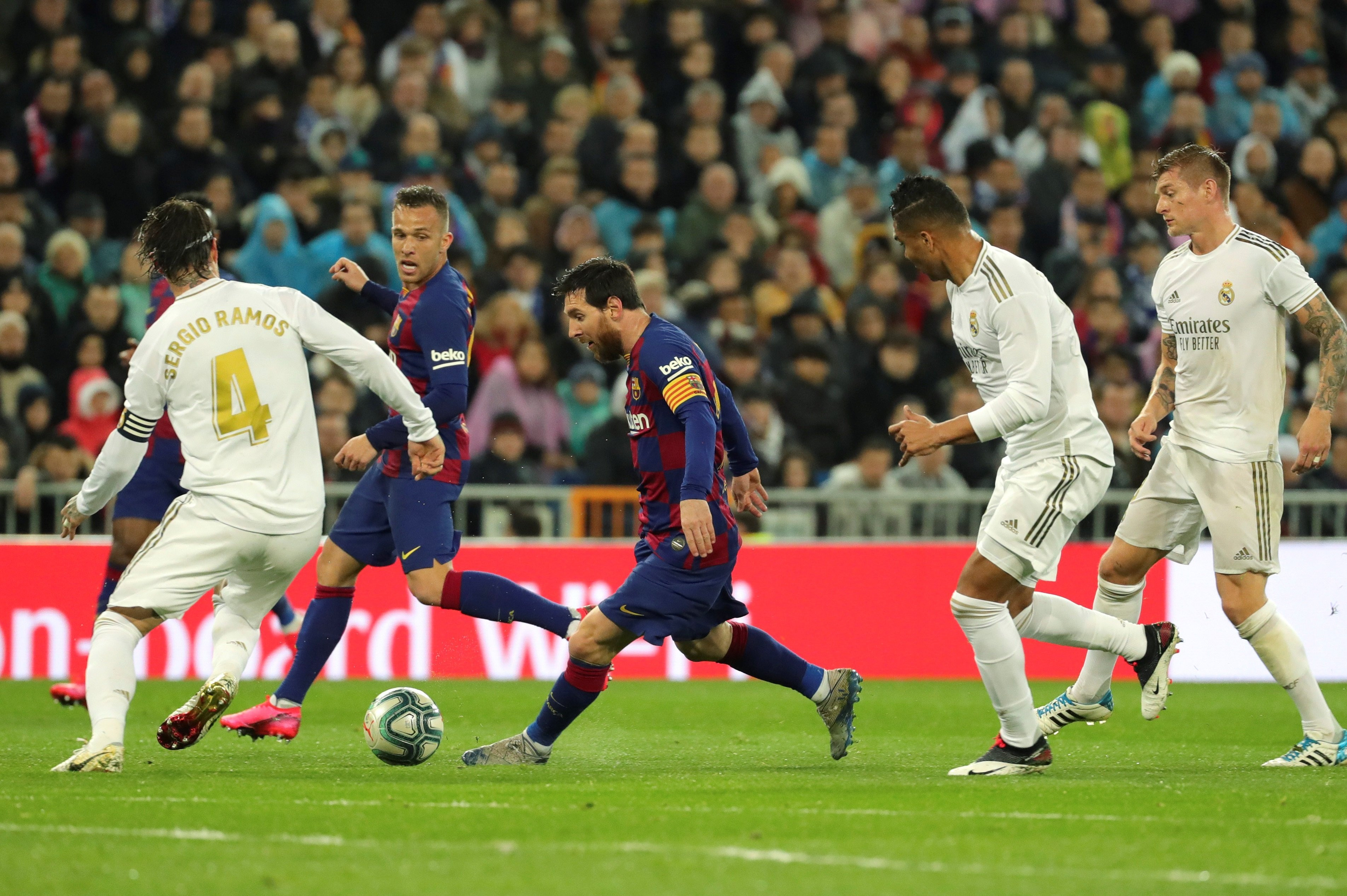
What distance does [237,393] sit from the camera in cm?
698

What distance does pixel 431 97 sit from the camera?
651 inches

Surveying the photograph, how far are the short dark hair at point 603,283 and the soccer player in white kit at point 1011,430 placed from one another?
3.66 feet

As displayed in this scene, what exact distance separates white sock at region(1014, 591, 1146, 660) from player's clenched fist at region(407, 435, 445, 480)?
250 centimetres

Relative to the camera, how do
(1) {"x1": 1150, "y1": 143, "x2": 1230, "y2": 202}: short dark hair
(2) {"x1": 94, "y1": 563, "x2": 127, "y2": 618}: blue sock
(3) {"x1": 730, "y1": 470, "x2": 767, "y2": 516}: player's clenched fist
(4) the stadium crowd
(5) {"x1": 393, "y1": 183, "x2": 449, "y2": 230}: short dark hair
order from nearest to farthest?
(1) {"x1": 1150, "y1": 143, "x2": 1230, "y2": 202}: short dark hair, (3) {"x1": 730, "y1": 470, "x2": 767, "y2": 516}: player's clenched fist, (5) {"x1": 393, "y1": 183, "x2": 449, "y2": 230}: short dark hair, (2) {"x1": 94, "y1": 563, "x2": 127, "y2": 618}: blue sock, (4) the stadium crowd

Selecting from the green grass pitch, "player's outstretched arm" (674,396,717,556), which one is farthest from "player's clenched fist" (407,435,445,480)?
the green grass pitch

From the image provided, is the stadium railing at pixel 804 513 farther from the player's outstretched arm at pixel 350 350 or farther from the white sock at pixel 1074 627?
the player's outstretched arm at pixel 350 350

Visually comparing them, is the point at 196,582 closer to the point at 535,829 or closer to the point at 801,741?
the point at 535,829

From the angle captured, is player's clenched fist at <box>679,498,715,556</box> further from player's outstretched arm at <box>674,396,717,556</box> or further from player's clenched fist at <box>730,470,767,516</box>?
player's clenched fist at <box>730,470,767,516</box>

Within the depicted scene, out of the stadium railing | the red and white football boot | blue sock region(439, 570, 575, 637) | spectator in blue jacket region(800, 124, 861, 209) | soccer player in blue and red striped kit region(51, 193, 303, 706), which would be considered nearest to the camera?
blue sock region(439, 570, 575, 637)

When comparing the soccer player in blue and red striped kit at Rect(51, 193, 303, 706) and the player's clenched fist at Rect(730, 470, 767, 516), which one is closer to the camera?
the player's clenched fist at Rect(730, 470, 767, 516)

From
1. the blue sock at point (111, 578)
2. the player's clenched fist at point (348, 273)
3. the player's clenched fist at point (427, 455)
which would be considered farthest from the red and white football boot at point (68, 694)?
the player's clenched fist at point (427, 455)

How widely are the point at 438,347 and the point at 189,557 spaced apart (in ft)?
5.15

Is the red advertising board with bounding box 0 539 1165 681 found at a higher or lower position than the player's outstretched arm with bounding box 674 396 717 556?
lower

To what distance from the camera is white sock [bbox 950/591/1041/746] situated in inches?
278
